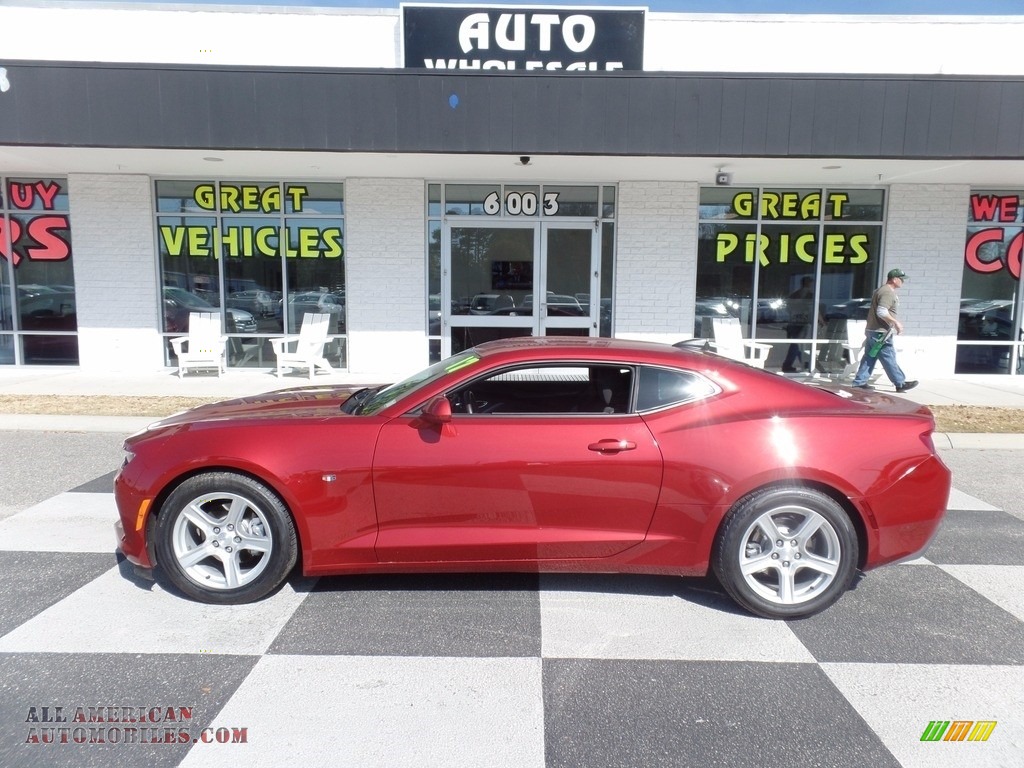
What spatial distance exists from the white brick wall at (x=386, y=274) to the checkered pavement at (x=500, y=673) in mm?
8068

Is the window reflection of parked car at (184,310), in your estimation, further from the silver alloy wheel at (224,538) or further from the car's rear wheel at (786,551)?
the car's rear wheel at (786,551)

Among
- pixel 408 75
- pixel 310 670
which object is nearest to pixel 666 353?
pixel 310 670

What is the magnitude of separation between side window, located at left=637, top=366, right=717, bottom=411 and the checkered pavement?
1.11 m

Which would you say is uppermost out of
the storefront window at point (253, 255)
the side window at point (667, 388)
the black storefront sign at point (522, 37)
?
the black storefront sign at point (522, 37)

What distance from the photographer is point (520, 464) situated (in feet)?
11.6

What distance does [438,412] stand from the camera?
3.54m

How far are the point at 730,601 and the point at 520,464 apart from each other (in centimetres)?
143

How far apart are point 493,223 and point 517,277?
39.7 inches

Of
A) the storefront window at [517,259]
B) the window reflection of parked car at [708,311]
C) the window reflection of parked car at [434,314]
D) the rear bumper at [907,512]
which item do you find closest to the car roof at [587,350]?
the rear bumper at [907,512]

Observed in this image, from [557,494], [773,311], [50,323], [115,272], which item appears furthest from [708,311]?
[50,323]

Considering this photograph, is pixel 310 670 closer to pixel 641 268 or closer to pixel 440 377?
pixel 440 377

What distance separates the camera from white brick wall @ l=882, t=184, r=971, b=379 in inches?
465

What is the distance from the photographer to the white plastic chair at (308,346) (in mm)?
11367

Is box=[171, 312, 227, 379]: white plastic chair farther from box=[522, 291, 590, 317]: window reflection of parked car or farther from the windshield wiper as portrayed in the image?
the windshield wiper
